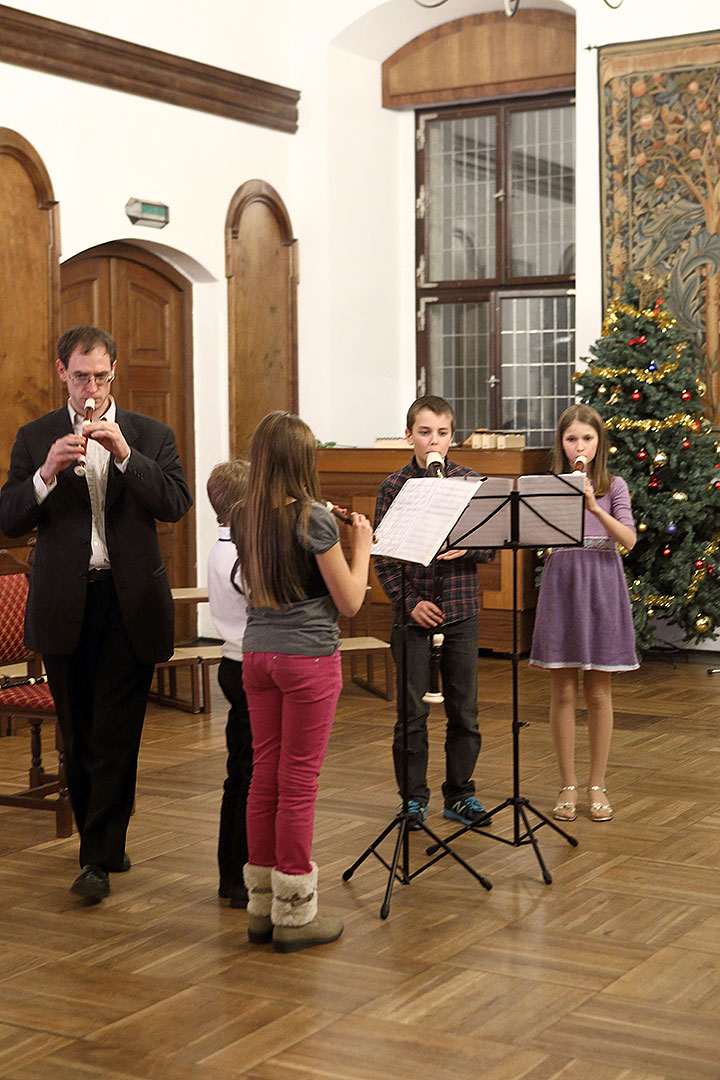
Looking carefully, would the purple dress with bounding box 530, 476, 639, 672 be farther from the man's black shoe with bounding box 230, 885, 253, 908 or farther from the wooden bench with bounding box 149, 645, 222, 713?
the wooden bench with bounding box 149, 645, 222, 713

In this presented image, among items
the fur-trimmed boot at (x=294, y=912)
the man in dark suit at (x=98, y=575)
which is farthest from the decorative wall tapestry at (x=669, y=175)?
the fur-trimmed boot at (x=294, y=912)

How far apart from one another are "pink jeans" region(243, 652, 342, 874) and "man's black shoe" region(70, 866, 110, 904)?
2.26ft

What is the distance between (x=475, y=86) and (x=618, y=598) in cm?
627

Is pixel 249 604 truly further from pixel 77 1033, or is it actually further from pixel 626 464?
pixel 626 464

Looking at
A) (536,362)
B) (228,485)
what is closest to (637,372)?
(536,362)

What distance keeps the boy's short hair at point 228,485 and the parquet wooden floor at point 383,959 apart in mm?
1205

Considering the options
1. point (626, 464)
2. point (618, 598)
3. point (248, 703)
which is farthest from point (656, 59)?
point (248, 703)

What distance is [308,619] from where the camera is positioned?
389cm

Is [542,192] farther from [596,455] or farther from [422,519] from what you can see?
[422,519]

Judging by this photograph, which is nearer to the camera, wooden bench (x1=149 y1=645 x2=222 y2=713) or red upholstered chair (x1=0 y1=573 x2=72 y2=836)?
red upholstered chair (x1=0 y1=573 x2=72 y2=836)

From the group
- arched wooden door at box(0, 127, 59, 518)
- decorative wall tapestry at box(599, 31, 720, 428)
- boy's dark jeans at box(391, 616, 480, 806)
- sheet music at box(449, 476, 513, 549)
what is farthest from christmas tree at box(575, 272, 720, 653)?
sheet music at box(449, 476, 513, 549)

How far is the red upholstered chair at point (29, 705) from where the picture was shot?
5246mm

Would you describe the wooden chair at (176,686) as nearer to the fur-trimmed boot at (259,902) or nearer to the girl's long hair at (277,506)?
the fur-trimmed boot at (259,902)

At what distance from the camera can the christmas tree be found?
338 inches
